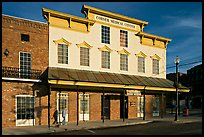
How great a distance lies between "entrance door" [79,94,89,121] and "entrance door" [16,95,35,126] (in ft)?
15.3

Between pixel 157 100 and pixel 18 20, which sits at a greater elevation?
pixel 18 20

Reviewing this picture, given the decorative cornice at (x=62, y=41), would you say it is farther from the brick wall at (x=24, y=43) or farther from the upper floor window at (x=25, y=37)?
the upper floor window at (x=25, y=37)

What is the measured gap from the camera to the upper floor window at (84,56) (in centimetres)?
2603

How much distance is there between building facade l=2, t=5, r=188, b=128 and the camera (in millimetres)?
21911

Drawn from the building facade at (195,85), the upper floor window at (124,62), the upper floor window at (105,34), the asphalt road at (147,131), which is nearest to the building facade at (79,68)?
the upper floor window at (105,34)

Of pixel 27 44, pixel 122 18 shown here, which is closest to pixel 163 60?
pixel 122 18

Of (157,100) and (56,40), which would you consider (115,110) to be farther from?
(56,40)

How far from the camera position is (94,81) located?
910 inches

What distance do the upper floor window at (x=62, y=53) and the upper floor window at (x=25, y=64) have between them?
2825 millimetres

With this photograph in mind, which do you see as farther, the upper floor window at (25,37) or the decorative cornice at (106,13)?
the decorative cornice at (106,13)

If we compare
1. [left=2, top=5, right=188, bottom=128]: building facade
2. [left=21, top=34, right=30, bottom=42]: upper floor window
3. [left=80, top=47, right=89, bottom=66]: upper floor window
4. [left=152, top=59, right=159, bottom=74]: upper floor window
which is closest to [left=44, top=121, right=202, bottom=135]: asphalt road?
[left=2, top=5, right=188, bottom=128]: building facade

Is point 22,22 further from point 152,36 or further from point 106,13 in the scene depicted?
point 152,36

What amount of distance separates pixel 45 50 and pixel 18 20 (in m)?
3.26

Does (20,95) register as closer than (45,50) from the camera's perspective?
Yes
